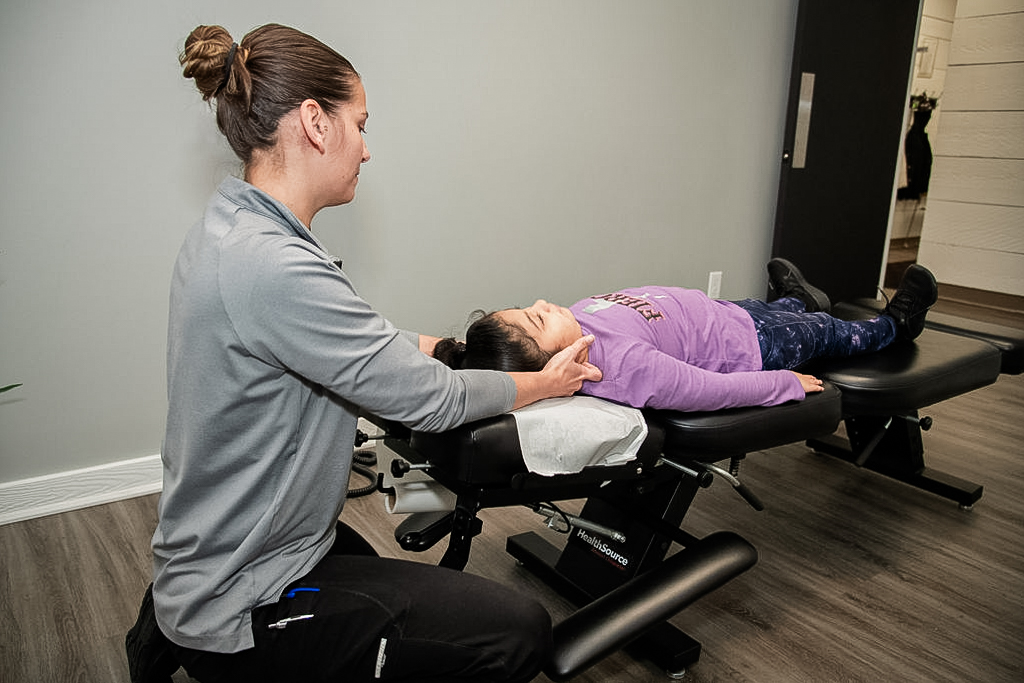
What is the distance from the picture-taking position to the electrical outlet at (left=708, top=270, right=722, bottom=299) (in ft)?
10.9

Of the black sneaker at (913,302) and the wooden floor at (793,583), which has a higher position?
the black sneaker at (913,302)

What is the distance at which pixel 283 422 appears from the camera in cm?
95

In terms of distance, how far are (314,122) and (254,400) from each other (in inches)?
14.6

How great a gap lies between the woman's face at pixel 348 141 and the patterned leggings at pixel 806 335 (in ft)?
3.71

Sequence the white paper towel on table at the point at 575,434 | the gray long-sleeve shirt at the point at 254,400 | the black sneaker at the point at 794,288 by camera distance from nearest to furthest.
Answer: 1. the gray long-sleeve shirt at the point at 254,400
2. the white paper towel on table at the point at 575,434
3. the black sneaker at the point at 794,288

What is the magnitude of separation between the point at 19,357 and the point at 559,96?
6.05 ft

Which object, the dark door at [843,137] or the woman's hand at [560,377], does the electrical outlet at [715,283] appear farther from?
the woman's hand at [560,377]

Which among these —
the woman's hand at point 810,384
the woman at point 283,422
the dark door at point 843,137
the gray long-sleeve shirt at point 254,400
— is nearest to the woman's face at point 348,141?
the woman at point 283,422

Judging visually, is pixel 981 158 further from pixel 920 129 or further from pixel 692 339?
pixel 692 339

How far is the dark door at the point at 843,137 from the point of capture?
3248 mm

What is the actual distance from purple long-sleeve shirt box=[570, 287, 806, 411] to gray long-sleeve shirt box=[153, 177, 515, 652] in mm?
484

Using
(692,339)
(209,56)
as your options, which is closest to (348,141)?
(209,56)

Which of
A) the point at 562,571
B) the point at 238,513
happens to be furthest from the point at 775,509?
the point at 238,513

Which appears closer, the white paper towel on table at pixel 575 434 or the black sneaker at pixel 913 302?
the white paper towel on table at pixel 575 434
